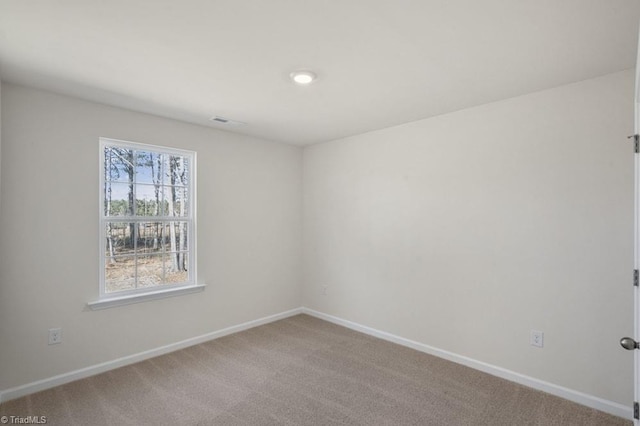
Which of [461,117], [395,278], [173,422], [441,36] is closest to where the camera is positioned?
[441,36]

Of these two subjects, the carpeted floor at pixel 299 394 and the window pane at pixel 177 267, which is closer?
the carpeted floor at pixel 299 394

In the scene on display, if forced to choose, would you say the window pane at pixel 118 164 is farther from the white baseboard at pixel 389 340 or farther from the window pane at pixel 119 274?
the white baseboard at pixel 389 340

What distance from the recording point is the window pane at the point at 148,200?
3277 millimetres

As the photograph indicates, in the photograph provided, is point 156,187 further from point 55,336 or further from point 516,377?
point 516,377

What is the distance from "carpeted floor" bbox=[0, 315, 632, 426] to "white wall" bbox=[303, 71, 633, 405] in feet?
1.16

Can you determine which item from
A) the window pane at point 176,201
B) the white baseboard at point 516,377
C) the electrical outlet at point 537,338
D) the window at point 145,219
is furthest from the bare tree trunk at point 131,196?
the electrical outlet at point 537,338

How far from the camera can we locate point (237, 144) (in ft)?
13.1

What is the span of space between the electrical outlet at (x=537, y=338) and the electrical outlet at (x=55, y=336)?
3.91 meters

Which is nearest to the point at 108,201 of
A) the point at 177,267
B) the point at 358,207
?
the point at 177,267

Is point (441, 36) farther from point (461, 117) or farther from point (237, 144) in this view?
point (237, 144)

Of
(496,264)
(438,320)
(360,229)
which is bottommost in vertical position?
(438,320)

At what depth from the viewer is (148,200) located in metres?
3.35

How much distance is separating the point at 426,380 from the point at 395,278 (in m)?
Result: 1.10

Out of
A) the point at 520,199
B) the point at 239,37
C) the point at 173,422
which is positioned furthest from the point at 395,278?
the point at 239,37
